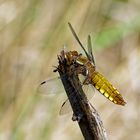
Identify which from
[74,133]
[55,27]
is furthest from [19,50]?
[74,133]

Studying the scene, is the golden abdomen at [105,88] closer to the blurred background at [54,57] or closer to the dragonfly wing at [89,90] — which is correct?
the dragonfly wing at [89,90]

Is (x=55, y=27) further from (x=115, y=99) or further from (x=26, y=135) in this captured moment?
(x=115, y=99)

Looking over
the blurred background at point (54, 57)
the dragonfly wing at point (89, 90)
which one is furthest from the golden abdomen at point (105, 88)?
the blurred background at point (54, 57)

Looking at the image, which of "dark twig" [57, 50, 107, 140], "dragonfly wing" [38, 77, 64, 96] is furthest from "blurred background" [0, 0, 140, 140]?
"dark twig" [57, 50, 107, 140]

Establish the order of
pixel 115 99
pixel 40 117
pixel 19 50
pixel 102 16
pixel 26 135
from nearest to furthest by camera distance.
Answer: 1. pixel 115 99
2. pixel 26 135
3. pixel 40 117
4. pixel 19 50
5. pixel 102 16

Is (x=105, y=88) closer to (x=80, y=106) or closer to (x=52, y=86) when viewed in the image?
(x=52, y=86)
